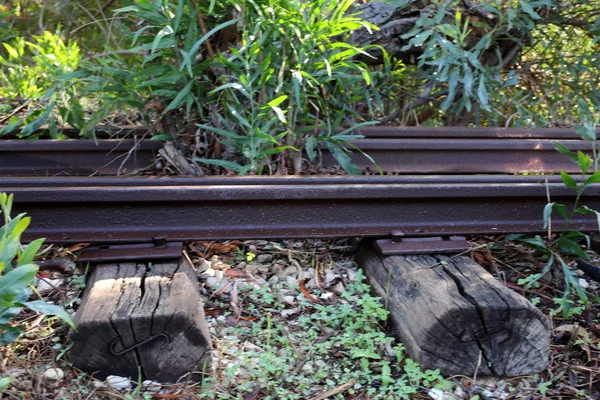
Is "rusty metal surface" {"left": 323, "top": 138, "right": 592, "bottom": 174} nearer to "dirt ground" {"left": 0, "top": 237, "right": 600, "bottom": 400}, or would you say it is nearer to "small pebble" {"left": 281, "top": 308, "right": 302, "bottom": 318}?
"dirt ground" {"left": 0, "top": 237, "right": 600, "bottom": 400}

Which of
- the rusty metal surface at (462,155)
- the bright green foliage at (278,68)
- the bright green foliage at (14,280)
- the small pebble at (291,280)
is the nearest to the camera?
the bright green foliage at (14,280)

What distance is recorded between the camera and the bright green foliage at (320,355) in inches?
85.0

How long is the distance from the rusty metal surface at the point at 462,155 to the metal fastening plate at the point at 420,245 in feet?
4.02

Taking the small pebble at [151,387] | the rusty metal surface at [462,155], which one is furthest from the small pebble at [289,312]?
the rusty metal surface at [462,155]

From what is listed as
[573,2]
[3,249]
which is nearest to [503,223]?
[3,249]

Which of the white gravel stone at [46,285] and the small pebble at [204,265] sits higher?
the white gravel stone at [46,285]

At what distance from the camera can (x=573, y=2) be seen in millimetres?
5449

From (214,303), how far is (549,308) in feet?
4.73

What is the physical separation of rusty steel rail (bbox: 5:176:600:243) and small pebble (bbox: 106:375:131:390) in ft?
2.36

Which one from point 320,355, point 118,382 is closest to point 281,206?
point 320,355

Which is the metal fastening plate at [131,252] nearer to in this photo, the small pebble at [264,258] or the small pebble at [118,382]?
the small pebble at [264,258]

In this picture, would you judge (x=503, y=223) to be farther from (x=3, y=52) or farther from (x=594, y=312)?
(x=3, y=52)

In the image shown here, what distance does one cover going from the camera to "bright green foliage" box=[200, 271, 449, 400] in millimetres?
2160

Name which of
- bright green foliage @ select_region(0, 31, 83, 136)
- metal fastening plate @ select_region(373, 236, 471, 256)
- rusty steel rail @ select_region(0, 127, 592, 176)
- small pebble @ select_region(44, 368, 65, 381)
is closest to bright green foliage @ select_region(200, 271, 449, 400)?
metal fastening plate @ select_region(373, 236, 471, 256)
